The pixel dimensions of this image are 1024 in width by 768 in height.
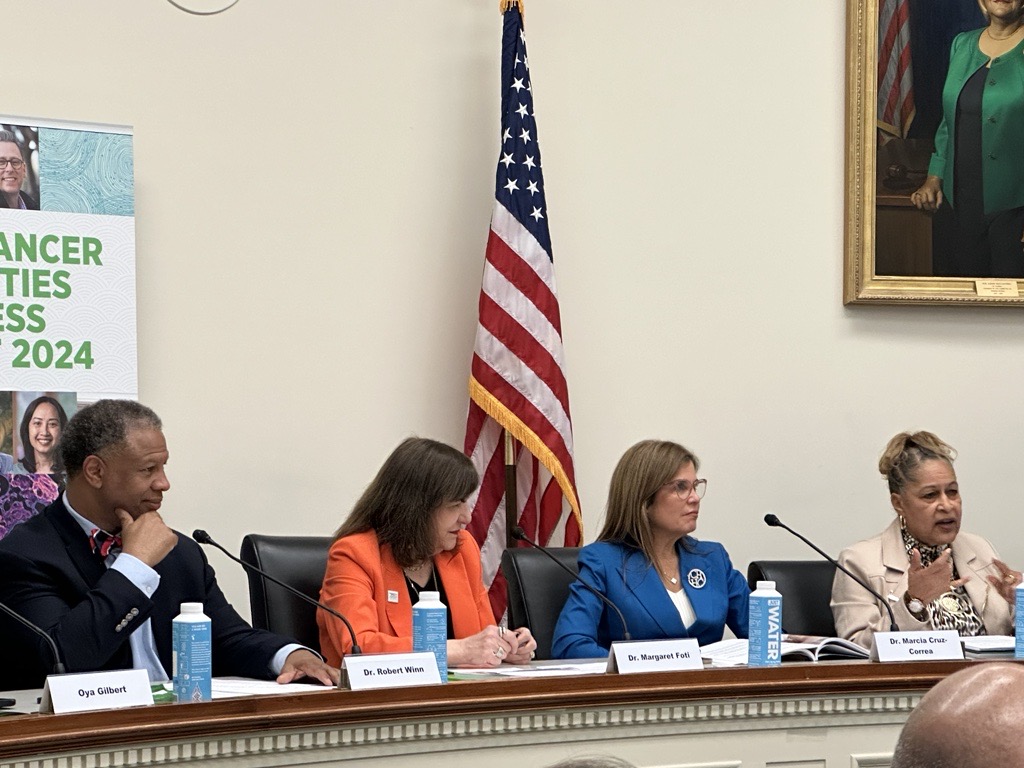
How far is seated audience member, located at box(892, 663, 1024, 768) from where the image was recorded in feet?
3.85

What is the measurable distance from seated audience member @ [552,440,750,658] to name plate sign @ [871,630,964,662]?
30.4 inches

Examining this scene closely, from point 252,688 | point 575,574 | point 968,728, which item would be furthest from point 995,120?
point 968,728

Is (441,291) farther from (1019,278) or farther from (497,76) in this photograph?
(1019,278)

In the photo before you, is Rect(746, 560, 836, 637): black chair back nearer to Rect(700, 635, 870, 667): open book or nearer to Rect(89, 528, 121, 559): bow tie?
Rect(700, 635, 870, 667): open book

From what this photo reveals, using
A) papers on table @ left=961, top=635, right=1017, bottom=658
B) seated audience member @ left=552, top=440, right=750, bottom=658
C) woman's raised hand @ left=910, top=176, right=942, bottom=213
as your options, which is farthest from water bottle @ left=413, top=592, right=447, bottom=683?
woman's raised hand @ left=910, top=176, right=942, bottom=213

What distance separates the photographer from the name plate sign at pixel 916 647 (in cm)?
330

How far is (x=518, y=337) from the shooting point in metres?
4.84

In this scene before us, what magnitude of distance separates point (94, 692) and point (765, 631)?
1448 millimetres

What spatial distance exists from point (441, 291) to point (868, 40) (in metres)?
1.86

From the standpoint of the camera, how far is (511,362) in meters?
4.84

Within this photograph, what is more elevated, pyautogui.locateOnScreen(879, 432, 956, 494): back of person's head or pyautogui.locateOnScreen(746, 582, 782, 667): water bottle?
pyautogui.locateOnScreen(879, 432, 956, 494): back of person's head

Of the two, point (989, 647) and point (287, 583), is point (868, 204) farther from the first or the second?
point (287, 583)

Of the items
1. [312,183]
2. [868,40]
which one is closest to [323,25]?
[312,183]

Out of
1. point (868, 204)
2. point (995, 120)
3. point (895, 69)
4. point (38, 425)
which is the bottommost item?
point (38, 425)
